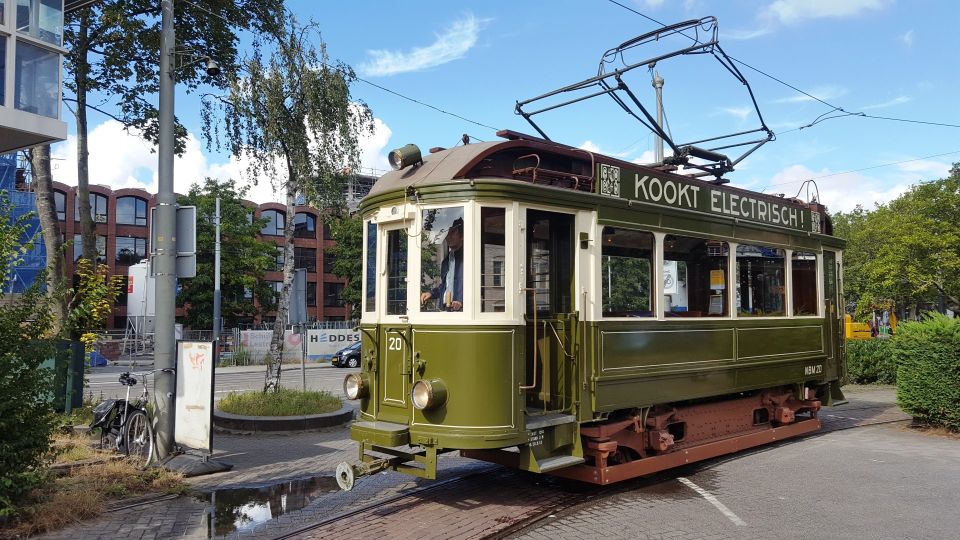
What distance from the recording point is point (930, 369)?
11.1 m

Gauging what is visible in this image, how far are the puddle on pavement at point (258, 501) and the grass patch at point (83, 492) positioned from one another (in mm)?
604

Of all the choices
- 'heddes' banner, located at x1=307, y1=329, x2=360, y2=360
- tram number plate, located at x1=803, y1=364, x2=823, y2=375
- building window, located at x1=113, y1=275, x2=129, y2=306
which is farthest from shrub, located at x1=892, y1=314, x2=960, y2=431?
'heddes' banner, located at x1=307, y1=329, x2=360, y2=360

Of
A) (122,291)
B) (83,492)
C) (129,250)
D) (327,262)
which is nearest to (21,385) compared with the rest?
(83,492)

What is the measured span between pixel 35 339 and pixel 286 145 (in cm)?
695

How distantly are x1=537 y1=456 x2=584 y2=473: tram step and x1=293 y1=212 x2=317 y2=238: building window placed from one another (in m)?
50.0

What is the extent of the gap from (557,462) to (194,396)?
4.57 m

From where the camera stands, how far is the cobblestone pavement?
616 cm

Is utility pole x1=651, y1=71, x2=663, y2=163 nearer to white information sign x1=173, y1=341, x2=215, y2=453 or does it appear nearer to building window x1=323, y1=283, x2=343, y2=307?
white information sign x1=173, y1=341, x2=215, y2=453

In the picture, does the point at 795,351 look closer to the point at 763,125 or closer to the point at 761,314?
the point at 761,314

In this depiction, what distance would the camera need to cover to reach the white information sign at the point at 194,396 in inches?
329

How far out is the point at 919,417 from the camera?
1152 cm

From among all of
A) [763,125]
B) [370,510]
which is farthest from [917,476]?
[370,510]

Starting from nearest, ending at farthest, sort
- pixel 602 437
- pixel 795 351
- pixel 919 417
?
1. pixel 602 437
2. pixel 795 351
3. pixel 919 417

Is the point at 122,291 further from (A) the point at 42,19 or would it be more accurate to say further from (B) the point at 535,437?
(B) the point at 535,437
